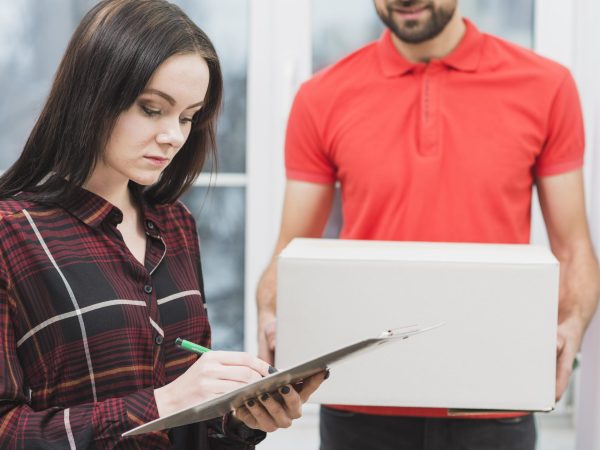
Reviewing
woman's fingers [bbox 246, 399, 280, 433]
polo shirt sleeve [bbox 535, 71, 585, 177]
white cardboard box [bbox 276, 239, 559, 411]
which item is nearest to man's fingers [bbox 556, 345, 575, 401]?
white cardboard box [bbox 276, 239, 559, 411]

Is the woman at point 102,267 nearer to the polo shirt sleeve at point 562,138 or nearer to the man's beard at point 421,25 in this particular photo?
the man's beard at point 421,25

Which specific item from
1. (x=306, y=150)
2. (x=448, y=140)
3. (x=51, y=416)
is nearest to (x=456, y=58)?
(x=448, y=140)

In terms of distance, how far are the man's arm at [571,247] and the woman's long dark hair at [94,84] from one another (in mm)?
777

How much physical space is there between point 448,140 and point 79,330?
83 centimetres

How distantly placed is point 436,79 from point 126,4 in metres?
0.73

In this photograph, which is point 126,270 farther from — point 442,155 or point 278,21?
point 278,21

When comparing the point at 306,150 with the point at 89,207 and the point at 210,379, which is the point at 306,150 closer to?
the point at 89,207

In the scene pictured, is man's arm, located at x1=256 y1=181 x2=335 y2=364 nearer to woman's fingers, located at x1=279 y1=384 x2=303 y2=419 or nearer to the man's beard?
the man's beard

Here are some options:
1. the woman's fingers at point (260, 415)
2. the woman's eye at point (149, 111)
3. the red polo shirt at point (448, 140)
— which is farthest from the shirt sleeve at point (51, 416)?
the red polo shirt at point (448, 140)

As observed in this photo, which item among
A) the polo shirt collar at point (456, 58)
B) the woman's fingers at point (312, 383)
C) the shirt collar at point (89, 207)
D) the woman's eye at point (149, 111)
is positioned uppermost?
the polo shirt collar at point (456, 58)

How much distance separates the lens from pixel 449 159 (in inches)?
63.2

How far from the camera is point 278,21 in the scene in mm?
2162

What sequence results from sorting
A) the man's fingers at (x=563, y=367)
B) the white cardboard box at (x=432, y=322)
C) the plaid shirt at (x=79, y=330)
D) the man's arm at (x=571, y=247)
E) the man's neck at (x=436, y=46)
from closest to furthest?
the plaid shirt at (x=79, y=330), the white cardboard box at (x=432, y=322), the man's fingers at (x=563, y=367), the man's arm at (x=571, y=247), the man's neck at (x=436, y=46)

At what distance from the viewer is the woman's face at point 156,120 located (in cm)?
108
